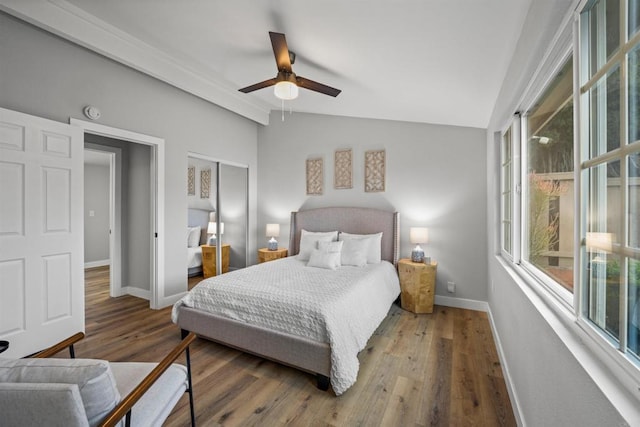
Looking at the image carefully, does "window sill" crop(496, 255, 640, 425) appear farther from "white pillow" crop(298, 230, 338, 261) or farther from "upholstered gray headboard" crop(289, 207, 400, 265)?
"white pillow" crop(298, 230, 338, 261)

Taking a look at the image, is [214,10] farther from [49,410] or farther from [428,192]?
[428,192]

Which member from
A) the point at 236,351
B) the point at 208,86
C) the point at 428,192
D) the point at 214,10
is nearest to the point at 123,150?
the point at 208,86

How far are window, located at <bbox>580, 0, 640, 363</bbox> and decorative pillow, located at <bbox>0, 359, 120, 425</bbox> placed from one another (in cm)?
167

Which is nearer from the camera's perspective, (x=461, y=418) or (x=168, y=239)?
(x=461, y=418)

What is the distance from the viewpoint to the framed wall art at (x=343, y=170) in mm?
4359

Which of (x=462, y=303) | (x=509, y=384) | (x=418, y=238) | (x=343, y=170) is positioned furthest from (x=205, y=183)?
(x=509, y=384)

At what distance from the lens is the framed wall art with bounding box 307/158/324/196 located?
4609mm

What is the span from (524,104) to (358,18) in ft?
4.48

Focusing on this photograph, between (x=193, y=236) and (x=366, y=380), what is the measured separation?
324 centimetres

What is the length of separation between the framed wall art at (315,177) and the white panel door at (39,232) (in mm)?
2951

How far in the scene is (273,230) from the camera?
15.6ft

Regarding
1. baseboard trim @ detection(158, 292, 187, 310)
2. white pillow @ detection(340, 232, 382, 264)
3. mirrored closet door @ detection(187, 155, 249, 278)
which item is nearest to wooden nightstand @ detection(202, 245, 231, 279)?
mirrored closet door @ detection(187, 155, 249, 278)

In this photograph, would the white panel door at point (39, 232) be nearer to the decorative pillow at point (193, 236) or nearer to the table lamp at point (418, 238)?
the decorative pillow at point (193, 236)

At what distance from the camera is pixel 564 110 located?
55.6 inches
